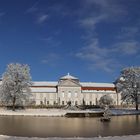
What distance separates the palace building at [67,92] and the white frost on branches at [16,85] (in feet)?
215

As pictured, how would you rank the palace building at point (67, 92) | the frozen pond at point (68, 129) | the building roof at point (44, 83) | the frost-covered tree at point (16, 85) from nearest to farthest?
the frozen pond at point (68, 129) → the frost-covered tree at point (16, 85) → the palace building at point (67, 92) → the building roof at point (44, 83)

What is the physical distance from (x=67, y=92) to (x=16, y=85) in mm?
70976

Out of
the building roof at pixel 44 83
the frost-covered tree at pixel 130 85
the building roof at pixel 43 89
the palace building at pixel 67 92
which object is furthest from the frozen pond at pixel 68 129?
the building roof at pixel 44 83

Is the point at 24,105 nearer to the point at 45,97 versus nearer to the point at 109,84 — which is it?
the point at 45,97

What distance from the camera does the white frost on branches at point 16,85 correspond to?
71.7 m

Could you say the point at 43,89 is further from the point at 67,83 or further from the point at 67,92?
the point at 67,83

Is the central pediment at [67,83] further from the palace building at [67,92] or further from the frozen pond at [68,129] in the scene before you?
the frozen pond at [68,129]

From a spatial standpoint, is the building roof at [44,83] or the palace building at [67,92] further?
the building roof at [44,83]

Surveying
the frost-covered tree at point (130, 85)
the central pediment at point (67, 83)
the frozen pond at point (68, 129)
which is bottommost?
the frozen pond at point (68, 129)

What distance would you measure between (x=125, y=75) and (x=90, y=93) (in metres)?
73.2

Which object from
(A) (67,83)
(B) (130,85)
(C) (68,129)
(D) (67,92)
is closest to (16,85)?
(B) (130,85)

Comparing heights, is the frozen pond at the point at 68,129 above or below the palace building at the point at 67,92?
below

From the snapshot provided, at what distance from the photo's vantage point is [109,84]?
514 ft

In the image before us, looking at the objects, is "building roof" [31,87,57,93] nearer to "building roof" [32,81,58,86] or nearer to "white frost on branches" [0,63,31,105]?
"building roof" [32,81,58,86]
